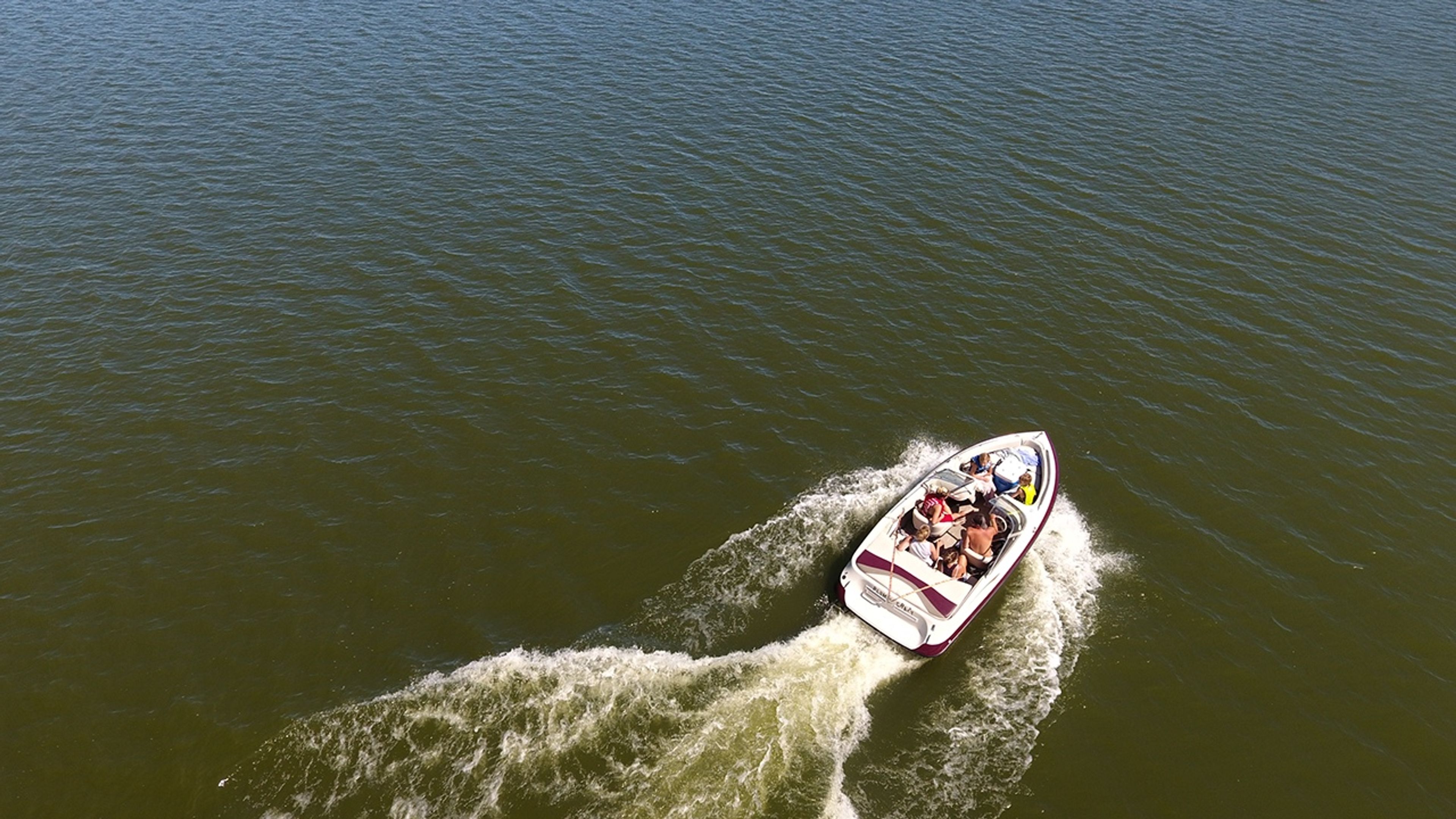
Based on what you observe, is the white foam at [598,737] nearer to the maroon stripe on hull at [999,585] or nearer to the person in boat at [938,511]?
the maroon stripe on hull at [999,585]

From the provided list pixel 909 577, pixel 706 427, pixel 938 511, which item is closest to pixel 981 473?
pixel 938 511

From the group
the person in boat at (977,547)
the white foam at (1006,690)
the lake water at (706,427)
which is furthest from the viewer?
the person in boat at (977,547)

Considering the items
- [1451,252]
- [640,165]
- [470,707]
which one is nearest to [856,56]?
[640,165]

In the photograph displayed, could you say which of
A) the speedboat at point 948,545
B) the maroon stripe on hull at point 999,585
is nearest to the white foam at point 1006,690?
the maroon stripe on hull at point 999,585

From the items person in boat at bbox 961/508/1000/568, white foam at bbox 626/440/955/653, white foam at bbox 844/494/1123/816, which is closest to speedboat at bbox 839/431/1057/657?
person in boat at bbox 961/508/1000/568

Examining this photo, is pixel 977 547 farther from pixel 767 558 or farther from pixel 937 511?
pixel 767 558

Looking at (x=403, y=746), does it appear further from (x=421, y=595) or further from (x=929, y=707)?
(x=929, y=707)
